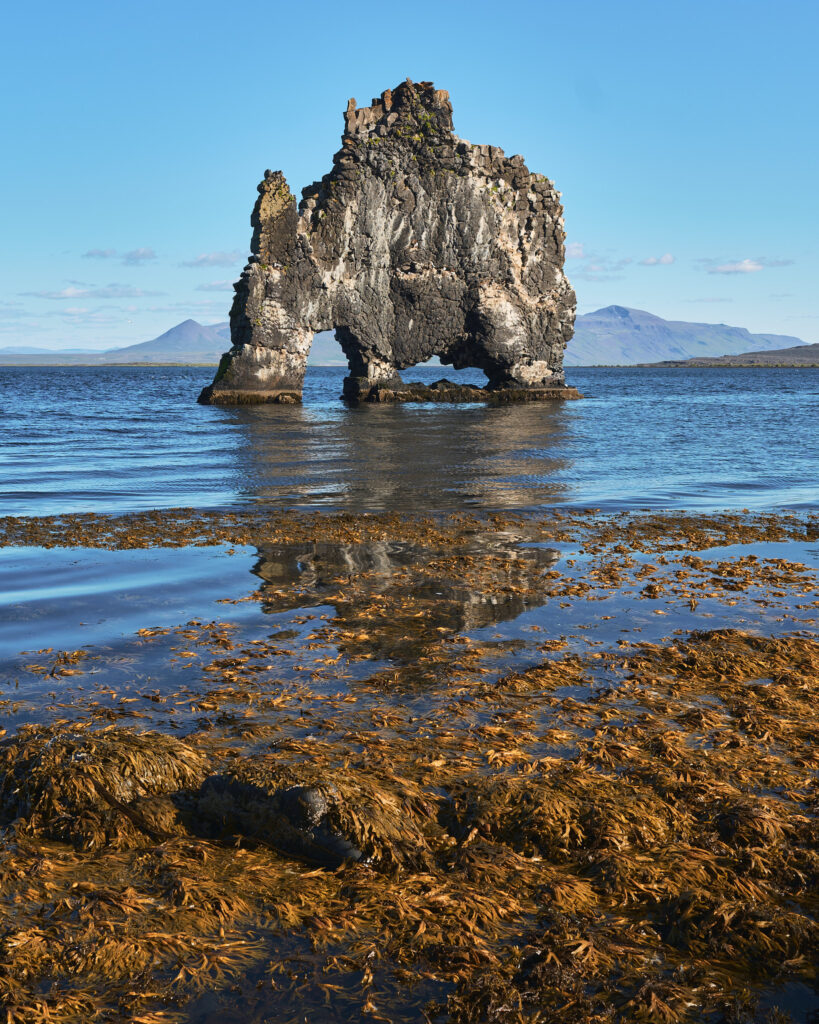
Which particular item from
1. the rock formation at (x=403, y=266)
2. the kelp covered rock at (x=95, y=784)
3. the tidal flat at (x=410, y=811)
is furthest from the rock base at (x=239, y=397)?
the kelp covered rock at (x=95, y=784)

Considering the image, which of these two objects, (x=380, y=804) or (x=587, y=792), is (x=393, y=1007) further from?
(x=587, y=792)

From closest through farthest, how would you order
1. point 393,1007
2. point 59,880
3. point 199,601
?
1. point 393,1007
2. point 59,880
3. point 199,601

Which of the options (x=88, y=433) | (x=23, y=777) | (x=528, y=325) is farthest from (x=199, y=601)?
(x=528, y=325)

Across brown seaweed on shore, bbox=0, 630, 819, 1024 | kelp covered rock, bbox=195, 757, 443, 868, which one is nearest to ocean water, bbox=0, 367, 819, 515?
brown seaweed on shore, bbox=0, 630, 819, 1024

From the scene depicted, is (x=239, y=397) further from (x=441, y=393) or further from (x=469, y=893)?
(x=469, y=893)

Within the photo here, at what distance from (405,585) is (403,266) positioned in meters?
62.1

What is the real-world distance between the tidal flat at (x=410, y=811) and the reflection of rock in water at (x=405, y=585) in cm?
11

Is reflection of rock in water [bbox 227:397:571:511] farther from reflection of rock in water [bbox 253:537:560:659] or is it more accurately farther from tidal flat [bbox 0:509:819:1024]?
tidal flat [bbox 0:509:819:1024]

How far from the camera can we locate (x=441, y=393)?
7594 cm

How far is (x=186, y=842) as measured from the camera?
5.26 m

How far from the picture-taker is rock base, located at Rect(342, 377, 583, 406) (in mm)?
72688

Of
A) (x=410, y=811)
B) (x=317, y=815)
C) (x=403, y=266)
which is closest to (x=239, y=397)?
(x=403, y=266)

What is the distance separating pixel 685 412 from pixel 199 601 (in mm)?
58769

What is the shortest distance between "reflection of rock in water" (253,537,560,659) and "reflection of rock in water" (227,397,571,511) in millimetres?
4897
